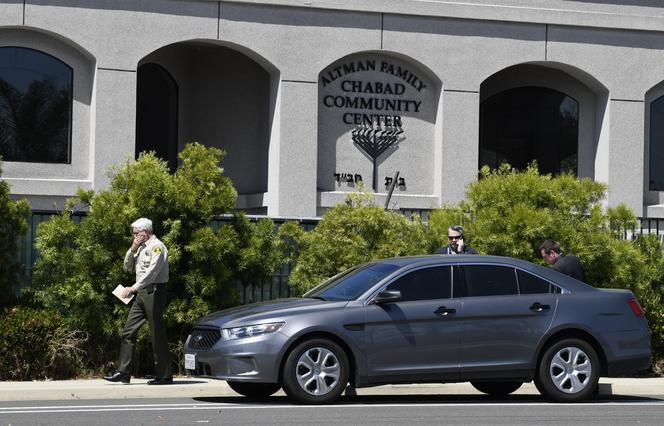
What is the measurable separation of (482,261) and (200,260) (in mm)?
4028

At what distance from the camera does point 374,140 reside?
24.9m

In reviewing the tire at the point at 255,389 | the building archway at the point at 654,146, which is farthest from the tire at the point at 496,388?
the building archway at the point at 654,146

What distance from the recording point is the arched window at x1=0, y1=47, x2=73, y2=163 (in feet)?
75.8

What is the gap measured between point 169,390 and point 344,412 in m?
2.75

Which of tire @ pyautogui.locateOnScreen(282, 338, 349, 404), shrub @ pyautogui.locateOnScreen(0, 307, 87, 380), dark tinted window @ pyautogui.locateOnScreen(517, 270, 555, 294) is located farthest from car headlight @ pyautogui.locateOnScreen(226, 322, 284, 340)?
shrub @ pyautogui.locateOnScreen(0, 307, 87, 380)

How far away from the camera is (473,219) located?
18.1m

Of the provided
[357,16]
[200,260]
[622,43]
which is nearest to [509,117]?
[622,43]

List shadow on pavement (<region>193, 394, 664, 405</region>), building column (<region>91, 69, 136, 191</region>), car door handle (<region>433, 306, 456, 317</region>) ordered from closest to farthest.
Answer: car door handle (<region>433, 306, 456, 317</region>) < shadow on pavement (<region>193, 394, 664, 405</region>) < building column (<region>91, 69, 136, 191</region>)

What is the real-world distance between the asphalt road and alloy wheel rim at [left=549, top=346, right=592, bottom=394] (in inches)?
8.7

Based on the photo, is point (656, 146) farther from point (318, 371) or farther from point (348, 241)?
point (318, 371)

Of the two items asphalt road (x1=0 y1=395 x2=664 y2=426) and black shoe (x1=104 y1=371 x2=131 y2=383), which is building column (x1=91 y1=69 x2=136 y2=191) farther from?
asphalt road (x1=0 y1=395 x2=664 y2=426)

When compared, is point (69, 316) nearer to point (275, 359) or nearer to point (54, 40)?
point (275, 359)

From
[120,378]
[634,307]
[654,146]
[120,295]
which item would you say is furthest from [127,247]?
[654,146]

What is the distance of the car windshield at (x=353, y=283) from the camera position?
13547mm
